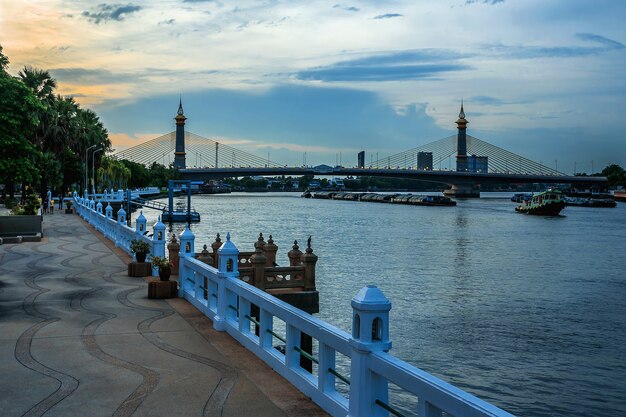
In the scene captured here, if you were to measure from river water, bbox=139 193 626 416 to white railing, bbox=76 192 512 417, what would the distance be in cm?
719

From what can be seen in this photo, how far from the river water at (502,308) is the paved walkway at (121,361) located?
734cm

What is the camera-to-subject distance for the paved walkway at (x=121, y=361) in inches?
309

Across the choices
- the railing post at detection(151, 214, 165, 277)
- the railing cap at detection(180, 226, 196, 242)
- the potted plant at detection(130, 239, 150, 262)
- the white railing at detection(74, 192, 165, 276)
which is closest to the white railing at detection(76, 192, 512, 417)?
the railing cap at detection(180, 226, 196, 242)

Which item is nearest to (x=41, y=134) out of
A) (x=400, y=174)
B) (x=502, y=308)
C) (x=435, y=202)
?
(x=502, y=308)

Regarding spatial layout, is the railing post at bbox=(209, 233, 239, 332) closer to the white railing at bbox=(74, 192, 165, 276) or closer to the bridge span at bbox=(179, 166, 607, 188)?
the white railing at bbox=(74, 192, 165, 276)

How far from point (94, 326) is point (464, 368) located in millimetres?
11569

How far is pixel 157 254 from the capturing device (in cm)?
1911

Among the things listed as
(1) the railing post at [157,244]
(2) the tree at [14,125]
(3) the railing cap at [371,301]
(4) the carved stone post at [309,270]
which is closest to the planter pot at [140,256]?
(1) the railing post at [157,244]

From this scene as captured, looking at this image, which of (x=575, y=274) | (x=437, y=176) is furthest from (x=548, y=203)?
(x=575, y=274)

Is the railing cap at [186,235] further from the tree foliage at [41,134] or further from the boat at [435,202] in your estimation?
the boat at [435,202]

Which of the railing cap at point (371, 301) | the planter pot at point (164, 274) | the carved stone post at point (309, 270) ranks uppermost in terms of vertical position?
the railing cap at point (371, 301)

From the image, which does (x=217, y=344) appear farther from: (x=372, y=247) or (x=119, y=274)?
(x=372, y=247)

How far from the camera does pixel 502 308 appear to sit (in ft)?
98.3

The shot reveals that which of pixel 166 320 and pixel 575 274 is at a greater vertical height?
pixel 166 320
